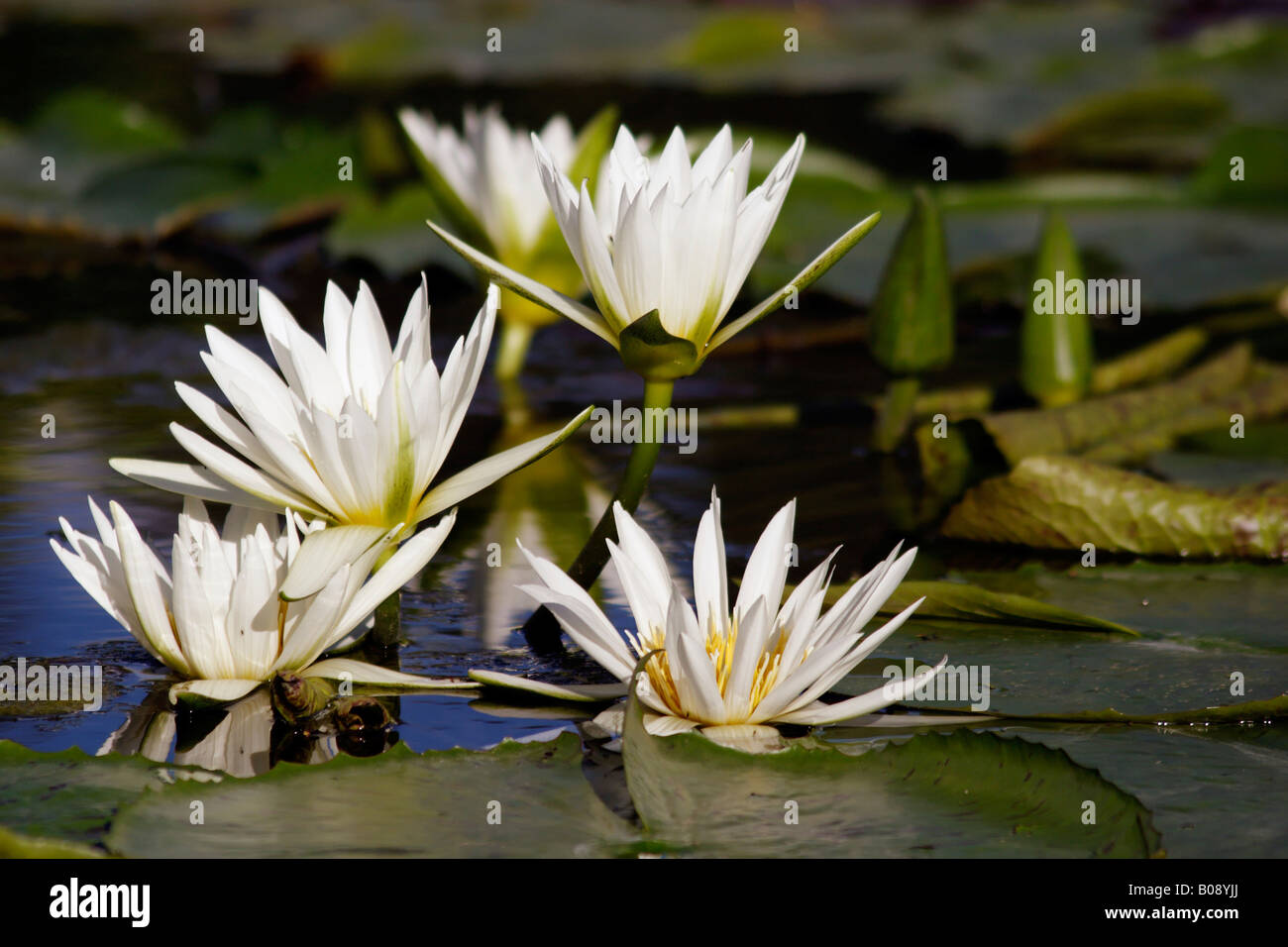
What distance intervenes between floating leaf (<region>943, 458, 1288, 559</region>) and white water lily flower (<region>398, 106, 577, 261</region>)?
1445 mm

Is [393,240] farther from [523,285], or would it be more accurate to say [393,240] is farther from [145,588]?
[145,588]

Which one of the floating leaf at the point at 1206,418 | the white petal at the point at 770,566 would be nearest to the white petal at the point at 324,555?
the white petal at the point at 770,566

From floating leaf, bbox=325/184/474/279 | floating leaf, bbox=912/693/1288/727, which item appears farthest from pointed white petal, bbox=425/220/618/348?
floating leaf, bbox=325/184/474/279

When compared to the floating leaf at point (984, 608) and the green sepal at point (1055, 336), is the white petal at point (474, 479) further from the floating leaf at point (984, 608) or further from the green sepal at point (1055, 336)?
the green sepal at point (1055, 336)

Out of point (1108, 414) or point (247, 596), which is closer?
point (247, 596)

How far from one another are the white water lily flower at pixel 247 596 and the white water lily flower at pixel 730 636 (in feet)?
0.61

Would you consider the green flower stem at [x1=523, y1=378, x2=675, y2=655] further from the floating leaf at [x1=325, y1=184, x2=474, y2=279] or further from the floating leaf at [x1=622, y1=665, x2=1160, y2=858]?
the floating leaf at [x1=325, y1=184, x2=474, y2=279]

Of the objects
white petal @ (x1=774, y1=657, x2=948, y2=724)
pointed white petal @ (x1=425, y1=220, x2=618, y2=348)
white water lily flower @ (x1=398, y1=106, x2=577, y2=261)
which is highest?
white water lily flower @ (x1=398, y1=106, x2=577, y2=261)

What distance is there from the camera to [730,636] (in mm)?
1799

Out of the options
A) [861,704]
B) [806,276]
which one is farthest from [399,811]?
[806,276]

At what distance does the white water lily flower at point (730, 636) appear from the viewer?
65.2 inches

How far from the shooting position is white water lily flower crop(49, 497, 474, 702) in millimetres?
1753

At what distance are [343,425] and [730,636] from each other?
556 millimetres
